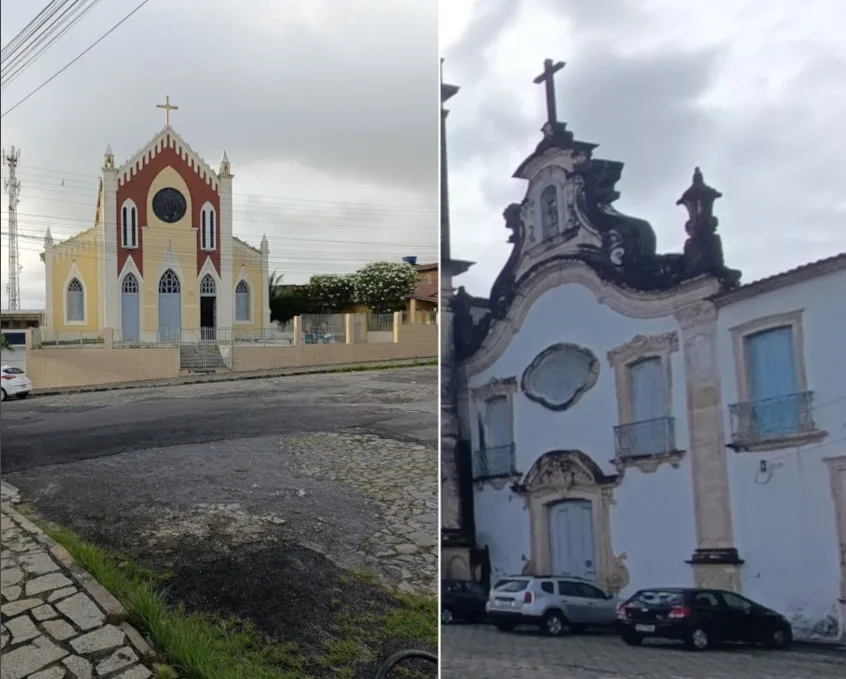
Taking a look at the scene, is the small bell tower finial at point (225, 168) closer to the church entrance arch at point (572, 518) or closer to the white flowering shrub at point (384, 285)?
the white flowering shrub at point (384, 285)

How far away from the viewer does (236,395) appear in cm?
168

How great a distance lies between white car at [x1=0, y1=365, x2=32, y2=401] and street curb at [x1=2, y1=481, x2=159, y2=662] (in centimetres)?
25

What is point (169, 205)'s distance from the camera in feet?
5.25

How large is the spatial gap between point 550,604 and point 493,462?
1.02 ft

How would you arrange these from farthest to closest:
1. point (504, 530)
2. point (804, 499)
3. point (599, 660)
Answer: point (504, 530) → point (599, 660) → point (804, 499)

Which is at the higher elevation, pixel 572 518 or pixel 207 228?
pixel 207 228

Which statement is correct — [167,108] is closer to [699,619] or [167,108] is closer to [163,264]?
[163,264]

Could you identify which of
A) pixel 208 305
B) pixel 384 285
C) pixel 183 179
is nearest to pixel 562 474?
pixel 384 285

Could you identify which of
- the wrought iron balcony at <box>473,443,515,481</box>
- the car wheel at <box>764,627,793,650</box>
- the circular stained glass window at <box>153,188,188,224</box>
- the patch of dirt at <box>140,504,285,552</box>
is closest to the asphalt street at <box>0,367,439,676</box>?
the patch of dirt at <box>140,504,285,552</box>

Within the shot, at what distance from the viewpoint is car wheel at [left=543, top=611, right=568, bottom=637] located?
125cm

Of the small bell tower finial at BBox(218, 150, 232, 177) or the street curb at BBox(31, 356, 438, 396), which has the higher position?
the small bell tower finial at BBox(218, 150, 232, 177)

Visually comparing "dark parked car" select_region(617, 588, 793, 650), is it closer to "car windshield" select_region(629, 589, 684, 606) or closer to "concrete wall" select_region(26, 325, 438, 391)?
"car windshield" select_region(629, 589, 684, 606)

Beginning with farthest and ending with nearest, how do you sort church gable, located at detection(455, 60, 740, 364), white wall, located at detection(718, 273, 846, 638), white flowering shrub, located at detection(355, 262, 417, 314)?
white flowering shrub, located at detection(355, 262, 417, 314)
church gable, located at detection(455, 60, 740, 364)
white wall, located at detection(718, 273, 846, 638)

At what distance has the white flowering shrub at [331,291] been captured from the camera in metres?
1.60
